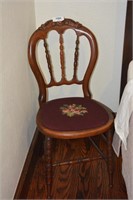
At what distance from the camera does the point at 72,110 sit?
5.00ft

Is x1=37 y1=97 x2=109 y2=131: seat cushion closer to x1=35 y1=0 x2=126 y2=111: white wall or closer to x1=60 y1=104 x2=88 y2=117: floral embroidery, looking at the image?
x1=60 y1=104 x2=88 y2=117: floral embroidery

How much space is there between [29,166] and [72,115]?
0.41 metres

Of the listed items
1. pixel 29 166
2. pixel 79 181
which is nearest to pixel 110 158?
pixel 79 181

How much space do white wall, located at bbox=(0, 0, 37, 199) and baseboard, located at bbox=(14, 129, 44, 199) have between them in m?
0.04

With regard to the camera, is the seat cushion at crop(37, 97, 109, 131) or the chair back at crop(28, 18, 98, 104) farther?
the chair back at crop(28, 18, 98, 104)

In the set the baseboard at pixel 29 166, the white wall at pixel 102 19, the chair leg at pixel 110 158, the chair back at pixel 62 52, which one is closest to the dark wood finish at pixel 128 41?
the white wall at pixel 102 19

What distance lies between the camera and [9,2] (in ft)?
3.96

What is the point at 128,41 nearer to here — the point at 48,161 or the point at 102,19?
the point at 102,19

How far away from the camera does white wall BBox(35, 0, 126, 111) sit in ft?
5.70

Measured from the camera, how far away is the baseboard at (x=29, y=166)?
1.42m

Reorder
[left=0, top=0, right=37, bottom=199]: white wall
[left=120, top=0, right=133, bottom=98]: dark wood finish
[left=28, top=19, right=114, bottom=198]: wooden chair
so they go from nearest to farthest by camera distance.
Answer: [left=0, top=0, right=37, bottom=199]: white wall → [left=28, top=19, right=114, bottom=198]: wooden chair → [left=120, top=0, right=133, bottom=98]: dark wood finish

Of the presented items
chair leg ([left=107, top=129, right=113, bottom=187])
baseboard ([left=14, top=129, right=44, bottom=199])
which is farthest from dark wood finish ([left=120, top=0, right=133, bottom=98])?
baseboard ([left=14, top=129, right=44, bottom=199])

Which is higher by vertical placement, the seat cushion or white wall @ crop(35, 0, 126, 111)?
white wall @ crop(35, 0, 126, 111)

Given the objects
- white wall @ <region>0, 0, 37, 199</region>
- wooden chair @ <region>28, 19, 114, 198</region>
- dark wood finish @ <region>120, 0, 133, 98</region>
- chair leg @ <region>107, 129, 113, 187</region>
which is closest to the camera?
white wall @ <region>0, 0, 37, 199</region>
